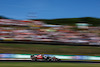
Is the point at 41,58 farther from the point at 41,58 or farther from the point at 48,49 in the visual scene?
the point at 48,49

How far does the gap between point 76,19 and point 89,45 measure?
46.3m

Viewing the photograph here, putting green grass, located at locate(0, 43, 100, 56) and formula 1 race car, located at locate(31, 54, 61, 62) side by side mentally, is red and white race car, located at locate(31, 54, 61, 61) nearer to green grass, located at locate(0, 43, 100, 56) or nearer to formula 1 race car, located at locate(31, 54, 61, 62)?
formula 1 race car, located at locate(31, 54, 61, 62)

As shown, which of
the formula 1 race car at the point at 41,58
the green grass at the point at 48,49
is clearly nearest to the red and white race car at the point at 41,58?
the formula 1 race car at the point at 41,58

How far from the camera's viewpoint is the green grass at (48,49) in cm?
3344

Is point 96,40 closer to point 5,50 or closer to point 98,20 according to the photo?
point 5,50

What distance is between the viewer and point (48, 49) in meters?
34.9

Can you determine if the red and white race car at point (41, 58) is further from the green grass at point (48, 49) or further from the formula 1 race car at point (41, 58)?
the green grass at point (48, 49)

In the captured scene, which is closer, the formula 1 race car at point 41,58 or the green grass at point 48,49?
the formula 1 race car at point 41,58

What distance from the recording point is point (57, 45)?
3738 centimetres

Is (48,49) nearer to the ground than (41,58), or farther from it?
farther from it

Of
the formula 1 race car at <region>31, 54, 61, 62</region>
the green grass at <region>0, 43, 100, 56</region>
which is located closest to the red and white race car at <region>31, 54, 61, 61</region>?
the formula 1 race car at <region>31, 54, 61, 62</region>

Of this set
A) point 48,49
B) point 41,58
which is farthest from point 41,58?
point 48,49
